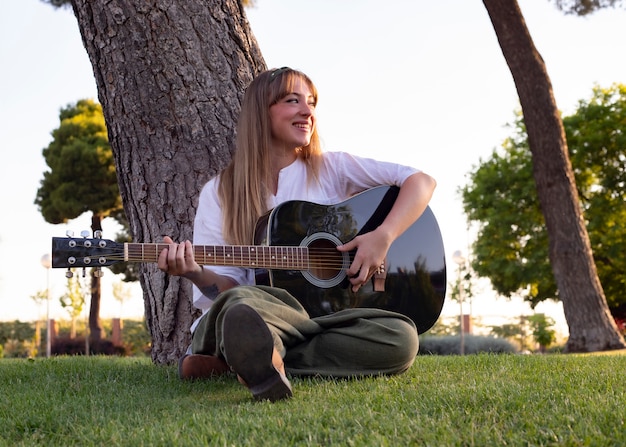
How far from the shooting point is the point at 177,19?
4.92m

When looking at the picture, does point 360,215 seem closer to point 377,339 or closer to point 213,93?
point 377,339

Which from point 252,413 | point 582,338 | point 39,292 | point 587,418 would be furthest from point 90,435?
point 39,292

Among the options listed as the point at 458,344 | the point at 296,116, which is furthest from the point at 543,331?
the point at 296,116

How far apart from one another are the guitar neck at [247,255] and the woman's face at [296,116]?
0.74m

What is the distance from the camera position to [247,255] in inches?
138

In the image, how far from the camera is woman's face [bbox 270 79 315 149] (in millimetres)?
4004

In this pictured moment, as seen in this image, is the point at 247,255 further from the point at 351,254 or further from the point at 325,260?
A: the point at 351,254

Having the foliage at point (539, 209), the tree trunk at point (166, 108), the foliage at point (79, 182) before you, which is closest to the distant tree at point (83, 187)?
Result: the foliage at point (79, 182)

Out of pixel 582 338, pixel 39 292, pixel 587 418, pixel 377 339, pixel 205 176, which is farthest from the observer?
pixel 39 292

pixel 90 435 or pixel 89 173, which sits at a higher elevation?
pixel 89 173

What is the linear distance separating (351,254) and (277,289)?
1.91 ft

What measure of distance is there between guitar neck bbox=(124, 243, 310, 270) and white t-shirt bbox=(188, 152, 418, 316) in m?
0.27

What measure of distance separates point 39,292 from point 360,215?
17551 millimetres

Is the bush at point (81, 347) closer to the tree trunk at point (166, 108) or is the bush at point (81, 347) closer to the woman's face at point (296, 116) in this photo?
the tree trunk at point (166, 108)
